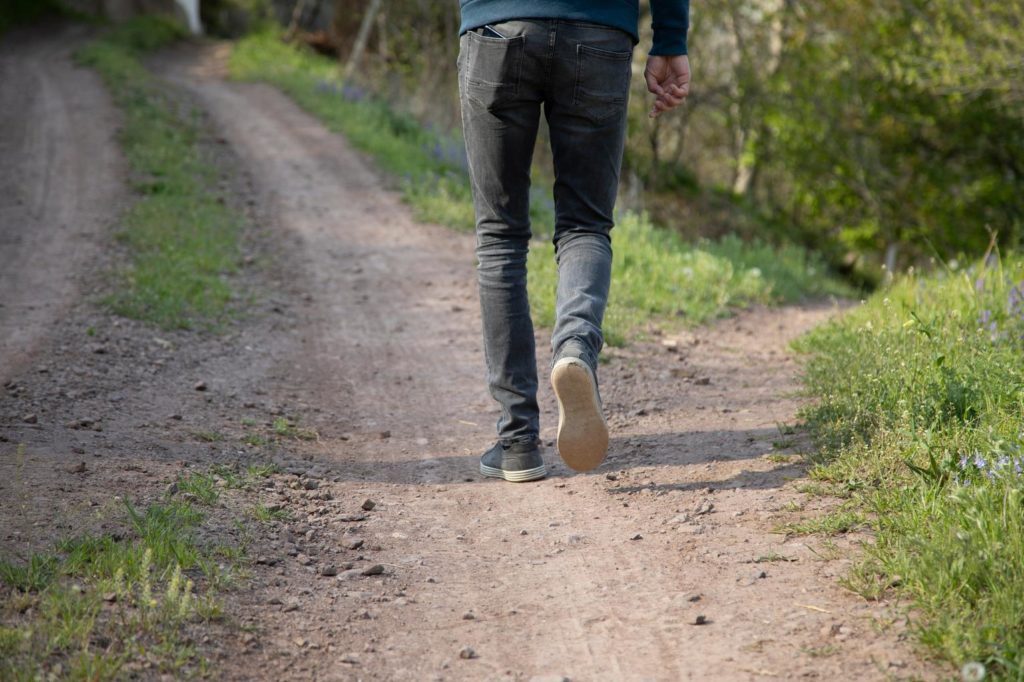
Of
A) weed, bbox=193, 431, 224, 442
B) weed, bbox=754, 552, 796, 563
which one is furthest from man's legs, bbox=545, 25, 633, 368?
weed, bbox=193, 431, 224, 442

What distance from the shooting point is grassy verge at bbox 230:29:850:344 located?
583 centimetres

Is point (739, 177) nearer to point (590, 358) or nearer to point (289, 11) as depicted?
point (289, 11)

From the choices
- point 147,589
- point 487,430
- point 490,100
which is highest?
point 490,100

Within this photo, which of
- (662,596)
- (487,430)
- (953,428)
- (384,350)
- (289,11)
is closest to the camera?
(662,596)

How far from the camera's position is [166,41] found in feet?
73.8

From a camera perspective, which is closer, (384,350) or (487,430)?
(487,430)

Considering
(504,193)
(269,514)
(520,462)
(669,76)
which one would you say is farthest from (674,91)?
(269,514)

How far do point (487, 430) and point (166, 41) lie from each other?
70.3 ft

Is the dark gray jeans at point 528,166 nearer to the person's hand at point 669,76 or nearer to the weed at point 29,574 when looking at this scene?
the person's hand at point 669,76

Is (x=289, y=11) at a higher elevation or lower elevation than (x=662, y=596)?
higher

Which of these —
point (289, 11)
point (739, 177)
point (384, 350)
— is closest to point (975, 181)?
point (739, 177)

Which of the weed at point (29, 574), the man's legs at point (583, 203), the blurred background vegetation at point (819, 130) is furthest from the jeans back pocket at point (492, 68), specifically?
the blurred background vegetation at point (819, 130)

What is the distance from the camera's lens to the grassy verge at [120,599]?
6.63ft

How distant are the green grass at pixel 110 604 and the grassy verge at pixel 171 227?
274 centimetres
